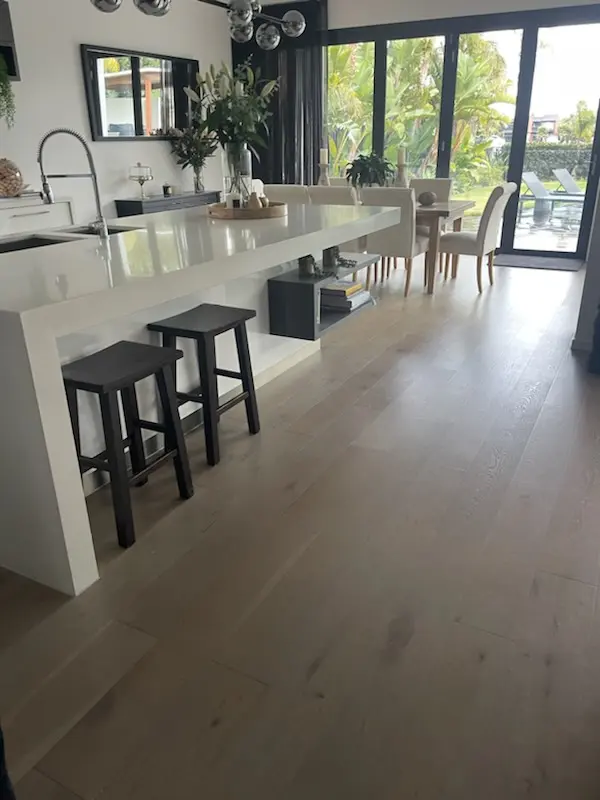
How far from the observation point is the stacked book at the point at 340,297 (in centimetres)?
333

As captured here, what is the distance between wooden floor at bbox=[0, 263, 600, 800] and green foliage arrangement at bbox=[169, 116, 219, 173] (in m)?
4.80

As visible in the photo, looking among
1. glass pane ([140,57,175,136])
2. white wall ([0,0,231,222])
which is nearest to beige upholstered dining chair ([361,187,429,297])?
white wall ([0,0,231,222])

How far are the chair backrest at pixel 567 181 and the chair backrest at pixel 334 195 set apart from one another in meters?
2.97

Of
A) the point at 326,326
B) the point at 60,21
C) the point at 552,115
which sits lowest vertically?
the point at 326,326

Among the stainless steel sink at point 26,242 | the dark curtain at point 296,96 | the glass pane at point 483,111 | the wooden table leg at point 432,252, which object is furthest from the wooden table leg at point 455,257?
the stainless steel sink at point 26,242

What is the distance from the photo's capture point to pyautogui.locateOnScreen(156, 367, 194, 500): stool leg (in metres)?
2.20

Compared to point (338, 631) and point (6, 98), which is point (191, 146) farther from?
point (338, 631)

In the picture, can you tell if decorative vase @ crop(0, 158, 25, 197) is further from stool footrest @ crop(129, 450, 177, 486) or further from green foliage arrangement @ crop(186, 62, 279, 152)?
stool footrest @ crop(129, 450, 177, 486)

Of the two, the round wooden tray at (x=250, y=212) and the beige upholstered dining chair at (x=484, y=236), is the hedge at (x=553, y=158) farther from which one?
the round wooden tray at (x=250, y=212)

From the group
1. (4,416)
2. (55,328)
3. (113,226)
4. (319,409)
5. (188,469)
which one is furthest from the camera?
(319,409)

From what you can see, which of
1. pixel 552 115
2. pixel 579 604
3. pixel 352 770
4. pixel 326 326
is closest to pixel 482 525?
pixel 579 604

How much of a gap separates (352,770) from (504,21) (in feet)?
23.7

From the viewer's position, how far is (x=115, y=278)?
1789mm

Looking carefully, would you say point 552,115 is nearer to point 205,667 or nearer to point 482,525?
point 482,525
